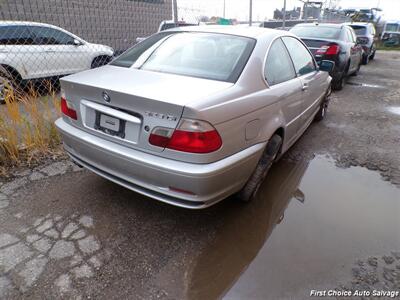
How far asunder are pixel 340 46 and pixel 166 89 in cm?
640

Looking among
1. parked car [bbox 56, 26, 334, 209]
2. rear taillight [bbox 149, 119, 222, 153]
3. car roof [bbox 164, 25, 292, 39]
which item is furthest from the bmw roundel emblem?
car roof [bbox 164, 25, 292, 39]

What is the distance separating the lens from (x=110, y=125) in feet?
7.25

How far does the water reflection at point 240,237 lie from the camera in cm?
201

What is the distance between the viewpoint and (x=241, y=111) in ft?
7.16

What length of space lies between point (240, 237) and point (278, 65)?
1745 mm

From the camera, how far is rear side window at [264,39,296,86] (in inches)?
107

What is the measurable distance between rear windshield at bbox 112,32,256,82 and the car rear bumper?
70 centimetres

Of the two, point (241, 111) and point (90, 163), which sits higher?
point (241, 111)

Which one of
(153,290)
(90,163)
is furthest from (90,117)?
(153,290)

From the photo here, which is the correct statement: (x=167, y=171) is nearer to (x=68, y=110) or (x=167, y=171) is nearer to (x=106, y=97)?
(x=106, y=97)

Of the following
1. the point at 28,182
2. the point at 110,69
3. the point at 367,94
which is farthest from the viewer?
the point at 367,94

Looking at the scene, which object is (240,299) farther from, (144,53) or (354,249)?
(144,53)

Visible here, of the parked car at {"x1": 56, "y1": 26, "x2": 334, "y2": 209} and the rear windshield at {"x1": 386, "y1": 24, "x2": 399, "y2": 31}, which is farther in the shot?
the rear windshield at {"x1": 386, "y1": 24, "x2": 399, "y2": 31}

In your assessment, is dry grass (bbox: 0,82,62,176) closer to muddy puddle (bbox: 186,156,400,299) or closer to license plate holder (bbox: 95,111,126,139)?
license plate holder (bbox: 95,111,126,139)
